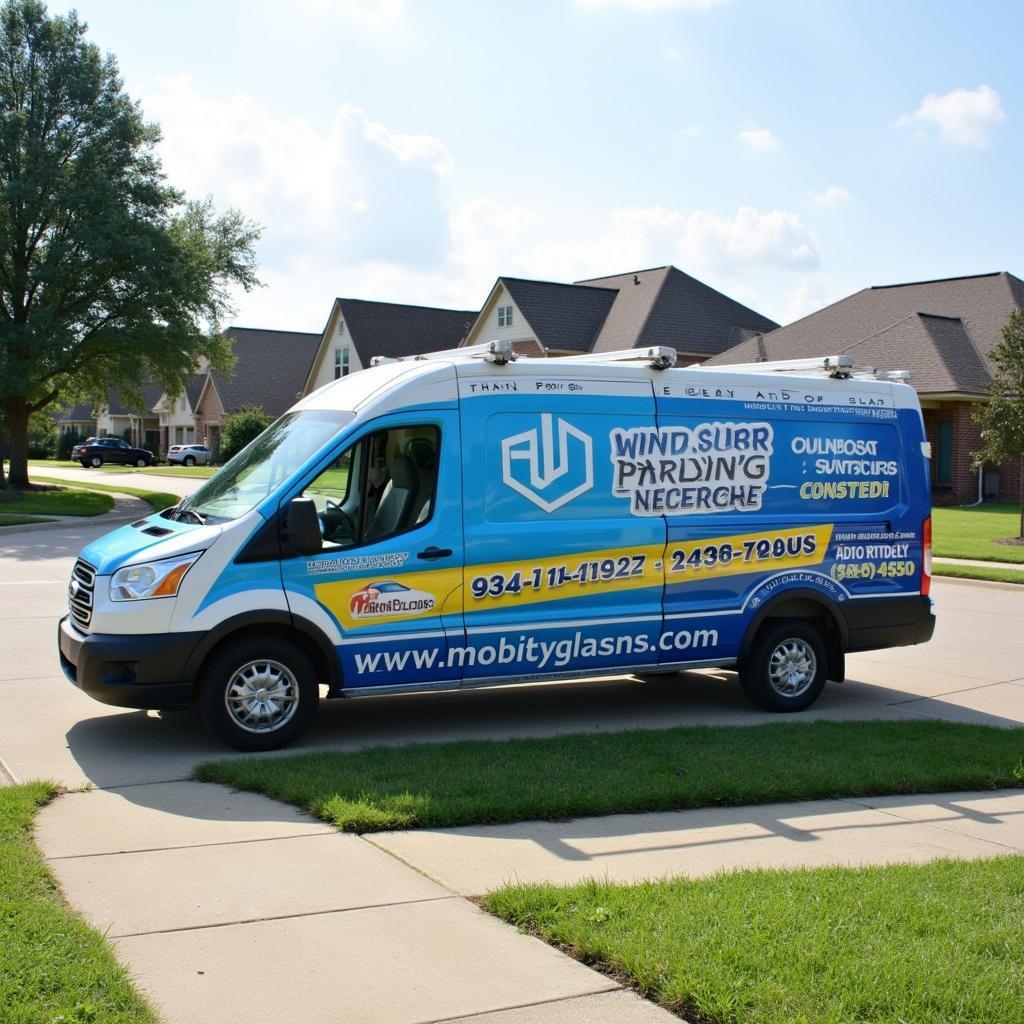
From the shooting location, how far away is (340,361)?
6091cm

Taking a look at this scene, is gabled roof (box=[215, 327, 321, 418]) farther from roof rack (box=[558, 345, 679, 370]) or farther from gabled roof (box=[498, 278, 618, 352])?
roof rack (box=[558, 345, 679, 370])

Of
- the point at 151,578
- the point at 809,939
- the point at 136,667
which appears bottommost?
the point at 809,939

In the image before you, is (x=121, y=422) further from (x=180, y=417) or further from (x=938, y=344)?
(x=938, y=344)

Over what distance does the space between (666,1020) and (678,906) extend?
0.83 metres

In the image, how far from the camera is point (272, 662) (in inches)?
297

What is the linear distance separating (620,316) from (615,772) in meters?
43.8

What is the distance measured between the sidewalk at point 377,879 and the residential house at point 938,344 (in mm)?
28153

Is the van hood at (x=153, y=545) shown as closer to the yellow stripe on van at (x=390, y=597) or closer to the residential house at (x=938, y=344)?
the yellow stripe on van at (x=390, y=597)

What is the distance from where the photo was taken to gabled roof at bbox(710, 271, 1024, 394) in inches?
1364

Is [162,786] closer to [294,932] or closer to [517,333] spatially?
→ [294,932]

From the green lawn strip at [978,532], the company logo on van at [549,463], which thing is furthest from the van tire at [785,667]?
the green lawn strip at [978,532]

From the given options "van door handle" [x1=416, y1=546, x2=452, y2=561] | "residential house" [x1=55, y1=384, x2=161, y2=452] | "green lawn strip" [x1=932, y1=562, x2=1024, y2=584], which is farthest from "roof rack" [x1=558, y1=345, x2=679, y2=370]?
"residential house" [x1=55, y1=384, x2=161, y2=452]

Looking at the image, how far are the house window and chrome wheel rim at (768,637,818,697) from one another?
52.3 metres

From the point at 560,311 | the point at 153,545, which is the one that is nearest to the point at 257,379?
the point at 560,311
